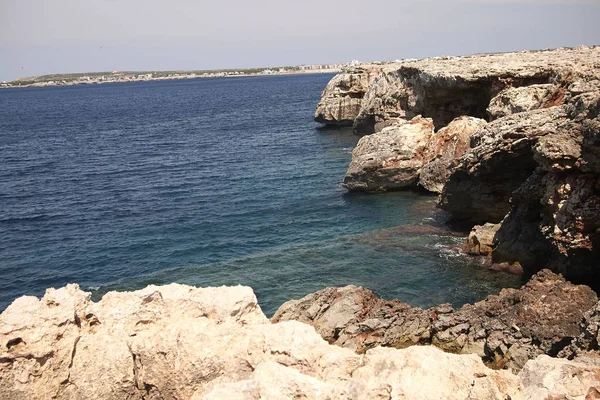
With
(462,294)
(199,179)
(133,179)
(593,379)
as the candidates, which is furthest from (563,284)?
(133,179)

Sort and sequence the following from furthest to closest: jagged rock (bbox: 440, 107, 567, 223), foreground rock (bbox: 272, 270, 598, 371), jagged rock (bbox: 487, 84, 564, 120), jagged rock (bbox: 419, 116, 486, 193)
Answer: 1. jagged rock (bbox: 419, 116, 486, 193)
2. jagged rock (bbox: 487, 84, 564, 120)
3. jagged rock (bbox: 440, 107, 567, 223)
4. foreground rock (bbox: 272, 270, 598, 371)

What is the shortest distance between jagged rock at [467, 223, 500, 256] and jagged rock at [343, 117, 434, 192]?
14.3 metres

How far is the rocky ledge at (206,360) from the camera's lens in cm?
964

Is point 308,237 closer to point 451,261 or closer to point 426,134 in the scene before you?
point 451,261

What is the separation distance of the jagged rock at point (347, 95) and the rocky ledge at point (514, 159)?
27.2m

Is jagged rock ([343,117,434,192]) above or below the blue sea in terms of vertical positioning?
above

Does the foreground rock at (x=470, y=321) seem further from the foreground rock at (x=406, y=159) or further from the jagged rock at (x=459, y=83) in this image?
the foreground rock at (x=406, y=159)

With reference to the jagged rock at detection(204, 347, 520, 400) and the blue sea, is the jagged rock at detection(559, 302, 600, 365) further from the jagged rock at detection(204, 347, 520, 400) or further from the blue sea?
the blue sea

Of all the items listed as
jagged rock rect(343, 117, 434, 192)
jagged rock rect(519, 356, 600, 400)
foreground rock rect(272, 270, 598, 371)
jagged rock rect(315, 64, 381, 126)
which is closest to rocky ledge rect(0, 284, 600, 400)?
jagged rock rect(519, 356, 600, 400)

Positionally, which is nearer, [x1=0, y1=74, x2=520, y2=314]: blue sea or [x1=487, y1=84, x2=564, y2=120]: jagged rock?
[x1=0, y1=74, x2=520, y2=314]: blue sea

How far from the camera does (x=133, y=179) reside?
191 feet

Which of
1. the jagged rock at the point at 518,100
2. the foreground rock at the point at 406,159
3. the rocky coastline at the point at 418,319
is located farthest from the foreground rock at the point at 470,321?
the foreground rock at the point at 406,159

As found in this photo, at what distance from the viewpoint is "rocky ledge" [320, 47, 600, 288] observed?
24.1m

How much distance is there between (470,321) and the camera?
70.7ft
